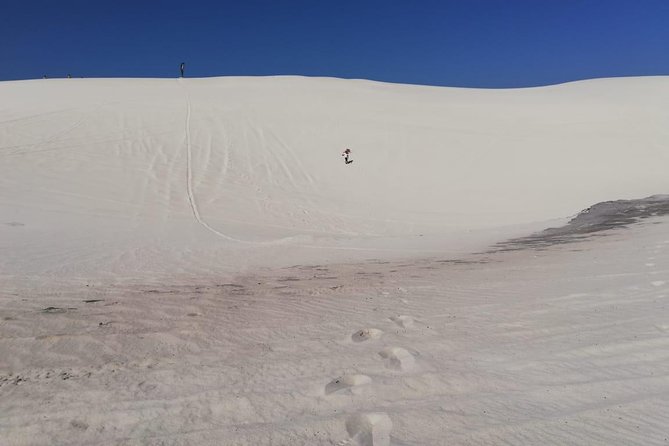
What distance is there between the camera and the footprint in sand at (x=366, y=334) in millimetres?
3623

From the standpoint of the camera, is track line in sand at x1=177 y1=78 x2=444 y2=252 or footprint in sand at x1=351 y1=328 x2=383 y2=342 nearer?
footprint in sand at x1=351 y1=328 x2=383 y2=342

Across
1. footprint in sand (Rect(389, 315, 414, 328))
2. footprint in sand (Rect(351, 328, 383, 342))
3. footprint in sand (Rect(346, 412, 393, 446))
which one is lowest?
footprint in sand (Rect(346, 412, 393, 446))

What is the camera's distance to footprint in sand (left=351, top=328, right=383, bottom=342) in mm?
3623

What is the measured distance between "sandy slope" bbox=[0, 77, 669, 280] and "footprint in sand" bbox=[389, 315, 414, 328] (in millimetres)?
3095

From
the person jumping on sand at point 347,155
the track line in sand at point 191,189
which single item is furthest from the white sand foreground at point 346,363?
the person jumping on sand at point 347,155

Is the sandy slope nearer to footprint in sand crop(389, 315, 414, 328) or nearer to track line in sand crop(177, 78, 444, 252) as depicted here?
track line in sand crop(177, 78, 444, 252)

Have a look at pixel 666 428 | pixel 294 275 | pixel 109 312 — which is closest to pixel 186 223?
pixel 294 275

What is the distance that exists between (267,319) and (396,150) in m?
12.8

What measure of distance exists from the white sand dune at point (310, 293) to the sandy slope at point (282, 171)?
0.09 meters

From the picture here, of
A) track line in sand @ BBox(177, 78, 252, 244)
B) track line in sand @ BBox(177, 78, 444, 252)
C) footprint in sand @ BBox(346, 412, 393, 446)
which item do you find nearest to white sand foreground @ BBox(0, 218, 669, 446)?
footprint in sand @ BBox(346, 412, 393, 446)

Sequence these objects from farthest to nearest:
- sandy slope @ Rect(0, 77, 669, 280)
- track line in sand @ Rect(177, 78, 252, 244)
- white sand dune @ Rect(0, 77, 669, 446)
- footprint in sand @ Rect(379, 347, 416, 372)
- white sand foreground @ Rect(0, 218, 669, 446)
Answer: track line in sand @ Rect(177, 78, 252, 244) → sandy slope @ Rect(0, 77, 669, 280) → footprint in sand @ Rect(379, 347, 416, 372) → white sand dune @ Rect(0, 77, 669, 446) → white sand foreground @ Rect(0, 218, 669, 446)

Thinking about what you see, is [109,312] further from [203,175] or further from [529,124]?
[529,124]

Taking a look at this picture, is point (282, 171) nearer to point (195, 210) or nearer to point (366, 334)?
point (195, 210)

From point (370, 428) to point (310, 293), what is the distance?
269 centimetres
